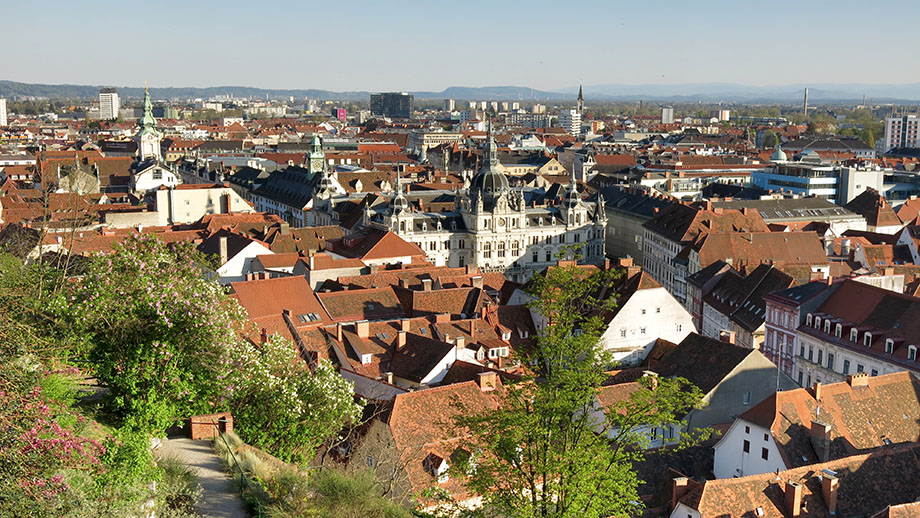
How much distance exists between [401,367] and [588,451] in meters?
23.1

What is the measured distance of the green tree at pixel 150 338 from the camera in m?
25.0

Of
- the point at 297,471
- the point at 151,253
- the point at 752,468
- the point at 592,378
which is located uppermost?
the point at 151,253

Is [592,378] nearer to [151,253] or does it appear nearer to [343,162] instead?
[151,253]

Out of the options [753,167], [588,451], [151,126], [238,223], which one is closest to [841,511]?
[588,451]

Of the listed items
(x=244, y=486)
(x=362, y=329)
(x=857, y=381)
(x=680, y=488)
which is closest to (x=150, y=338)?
(x=244, y=486)

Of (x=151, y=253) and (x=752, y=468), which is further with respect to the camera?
(x=752, y=468)

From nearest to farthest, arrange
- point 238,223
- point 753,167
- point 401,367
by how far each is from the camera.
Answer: point 401,367
point 238,223
point 753,167

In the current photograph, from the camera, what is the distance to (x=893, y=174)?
131 metres

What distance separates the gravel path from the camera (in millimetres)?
22156

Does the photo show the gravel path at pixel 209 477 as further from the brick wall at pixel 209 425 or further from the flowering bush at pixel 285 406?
the flowering bush at pixel 285 406

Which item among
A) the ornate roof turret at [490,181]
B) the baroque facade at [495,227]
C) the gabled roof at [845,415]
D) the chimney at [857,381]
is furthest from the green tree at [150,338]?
the ornate roof turret at [490,181]

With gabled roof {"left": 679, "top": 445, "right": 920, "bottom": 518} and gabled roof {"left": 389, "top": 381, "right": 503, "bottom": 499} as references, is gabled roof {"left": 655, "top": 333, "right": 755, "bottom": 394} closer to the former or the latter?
gabled roof {"left": 679, "top": 445, "right": 920, "bottom": 518}

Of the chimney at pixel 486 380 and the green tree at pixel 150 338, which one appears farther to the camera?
the chimney at pixel 486 380

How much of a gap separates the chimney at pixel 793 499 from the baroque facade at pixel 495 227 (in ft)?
A: 193
